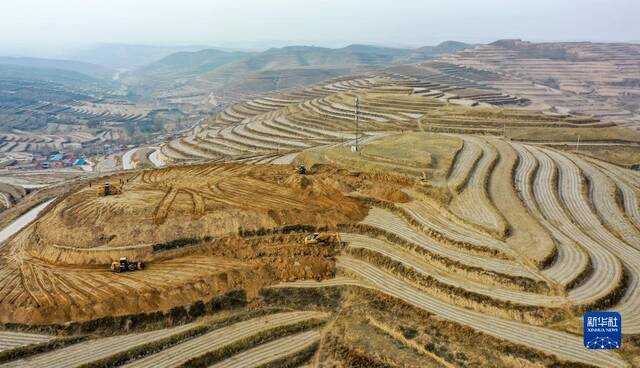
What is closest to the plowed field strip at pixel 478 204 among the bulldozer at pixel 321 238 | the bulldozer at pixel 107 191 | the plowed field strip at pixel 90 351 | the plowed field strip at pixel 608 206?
the plowed field strip at pixel 608 206

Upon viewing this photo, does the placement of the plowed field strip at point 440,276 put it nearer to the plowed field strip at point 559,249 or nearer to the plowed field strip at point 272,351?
the plowed field strip at point 559,249

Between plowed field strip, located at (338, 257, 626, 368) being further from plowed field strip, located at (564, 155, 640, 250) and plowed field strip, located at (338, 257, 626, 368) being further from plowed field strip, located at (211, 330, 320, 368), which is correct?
plowed field strip, located at (564, 155, 640, 250)

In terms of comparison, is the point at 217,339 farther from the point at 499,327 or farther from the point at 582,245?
the point at 582,245

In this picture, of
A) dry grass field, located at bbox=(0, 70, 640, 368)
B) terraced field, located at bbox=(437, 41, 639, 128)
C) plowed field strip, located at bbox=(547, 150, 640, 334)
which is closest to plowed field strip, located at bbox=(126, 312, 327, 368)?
dry grass field, located at bbox=(0, 70, 640, 368)

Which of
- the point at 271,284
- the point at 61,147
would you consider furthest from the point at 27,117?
the point at 271,284

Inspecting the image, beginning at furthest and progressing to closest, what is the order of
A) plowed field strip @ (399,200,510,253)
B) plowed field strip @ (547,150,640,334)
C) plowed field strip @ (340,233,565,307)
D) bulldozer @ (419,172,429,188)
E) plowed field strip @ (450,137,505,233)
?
bulldozer @ (419,172,429,188) < plowed field strip @ (450,137,505,233) < plowed field strip @ (399,200,510,253) < plowed field strip @ (340,233,565,307) < plowed field strip @ (547,150,640,334)

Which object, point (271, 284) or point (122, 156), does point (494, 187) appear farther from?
point (122, 156)
